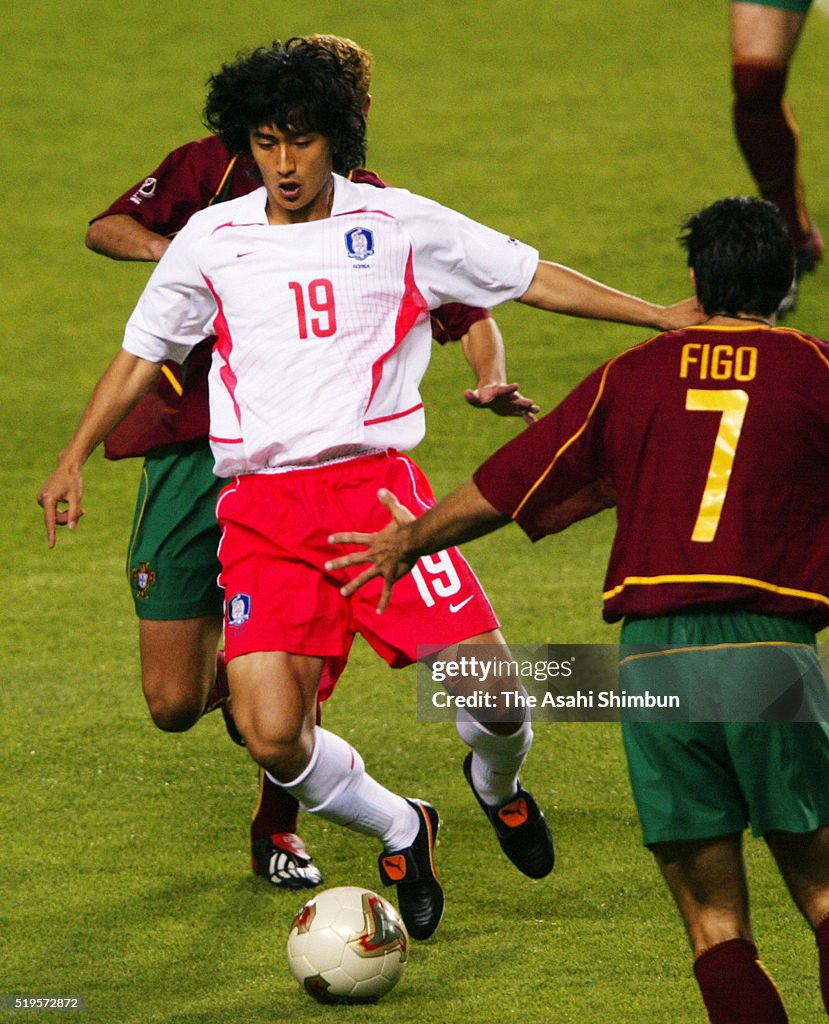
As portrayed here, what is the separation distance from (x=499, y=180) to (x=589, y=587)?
6.32 meters

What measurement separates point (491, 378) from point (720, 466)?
158 centimetres

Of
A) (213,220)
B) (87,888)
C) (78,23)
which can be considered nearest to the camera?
(213,220)

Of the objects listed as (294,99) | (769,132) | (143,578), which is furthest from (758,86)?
(143,578)

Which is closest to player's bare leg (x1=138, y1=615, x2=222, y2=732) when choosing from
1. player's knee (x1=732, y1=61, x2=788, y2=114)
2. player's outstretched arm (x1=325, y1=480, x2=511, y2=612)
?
player's outstretched arm (x1=325, y1=480, x2=511, y2=612)

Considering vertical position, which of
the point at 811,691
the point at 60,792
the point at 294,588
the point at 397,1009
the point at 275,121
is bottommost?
the point at 60,792

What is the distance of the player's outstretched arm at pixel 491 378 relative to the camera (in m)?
4.79

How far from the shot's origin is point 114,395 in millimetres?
4863

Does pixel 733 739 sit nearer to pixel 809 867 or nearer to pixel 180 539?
pixel 809 867

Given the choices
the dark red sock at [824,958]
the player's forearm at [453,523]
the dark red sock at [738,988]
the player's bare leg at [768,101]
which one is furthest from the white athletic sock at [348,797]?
the player's bare leg at [768,101]

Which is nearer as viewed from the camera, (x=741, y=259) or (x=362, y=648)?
(x=741, y=259)

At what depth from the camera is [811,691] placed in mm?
3547

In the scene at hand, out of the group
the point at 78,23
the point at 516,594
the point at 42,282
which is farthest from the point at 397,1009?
the point at 78,23

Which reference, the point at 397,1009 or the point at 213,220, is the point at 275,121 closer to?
the point at 213,220

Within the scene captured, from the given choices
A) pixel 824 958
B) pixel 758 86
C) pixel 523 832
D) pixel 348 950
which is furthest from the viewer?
pixel 758 86
